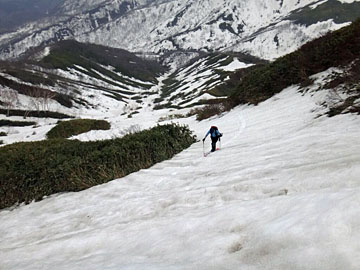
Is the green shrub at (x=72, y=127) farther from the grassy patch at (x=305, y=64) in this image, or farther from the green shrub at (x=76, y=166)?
the grassy patch at (x=305, y=64)

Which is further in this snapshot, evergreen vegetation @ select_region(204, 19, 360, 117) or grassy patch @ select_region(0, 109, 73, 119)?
grassy patch @ select_region(0, 109, 73, 119)

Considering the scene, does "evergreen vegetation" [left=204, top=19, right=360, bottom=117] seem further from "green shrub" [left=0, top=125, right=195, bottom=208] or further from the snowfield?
"green shrub" [left=0, top=125, right=195, bottom=208]

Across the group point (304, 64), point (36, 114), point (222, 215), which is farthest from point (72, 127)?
point (36, 114)

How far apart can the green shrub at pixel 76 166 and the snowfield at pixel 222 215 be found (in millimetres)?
651

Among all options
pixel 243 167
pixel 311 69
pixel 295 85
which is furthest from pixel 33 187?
pixel 311 69

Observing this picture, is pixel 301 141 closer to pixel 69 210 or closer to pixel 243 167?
pixel 243 167

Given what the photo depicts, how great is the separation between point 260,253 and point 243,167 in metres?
3.68

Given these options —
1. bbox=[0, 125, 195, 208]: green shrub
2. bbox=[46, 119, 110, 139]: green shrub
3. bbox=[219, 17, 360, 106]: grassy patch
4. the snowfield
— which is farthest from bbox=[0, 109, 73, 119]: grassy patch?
the snowfield

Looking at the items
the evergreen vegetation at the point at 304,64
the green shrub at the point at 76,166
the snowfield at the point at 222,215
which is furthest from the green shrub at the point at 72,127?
the snowfield at the point at 222,215

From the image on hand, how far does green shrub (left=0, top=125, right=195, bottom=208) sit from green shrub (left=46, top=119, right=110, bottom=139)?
15675mm

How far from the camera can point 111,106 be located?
356ft

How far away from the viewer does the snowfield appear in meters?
2.71

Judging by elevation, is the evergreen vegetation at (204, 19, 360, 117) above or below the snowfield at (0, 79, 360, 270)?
above

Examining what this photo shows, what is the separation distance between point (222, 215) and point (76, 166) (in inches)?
306
